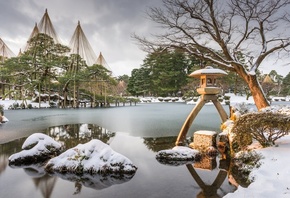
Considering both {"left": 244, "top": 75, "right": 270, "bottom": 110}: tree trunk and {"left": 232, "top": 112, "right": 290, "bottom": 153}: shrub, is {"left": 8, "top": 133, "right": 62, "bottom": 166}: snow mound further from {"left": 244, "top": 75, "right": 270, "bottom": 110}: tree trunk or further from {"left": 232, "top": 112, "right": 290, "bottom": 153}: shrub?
{"left": 244, "top": 75, "right": 270, "bottom": 110}: tree trunk

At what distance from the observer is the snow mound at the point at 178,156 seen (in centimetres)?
603

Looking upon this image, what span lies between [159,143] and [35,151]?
15.4ft

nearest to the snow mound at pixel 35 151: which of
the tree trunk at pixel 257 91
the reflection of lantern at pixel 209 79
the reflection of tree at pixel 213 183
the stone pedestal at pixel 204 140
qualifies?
the reflection of tree at pixel 213 183

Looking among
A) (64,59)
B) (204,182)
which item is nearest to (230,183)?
(204,182)

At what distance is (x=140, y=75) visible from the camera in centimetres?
4769

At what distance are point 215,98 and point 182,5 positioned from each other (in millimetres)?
5165

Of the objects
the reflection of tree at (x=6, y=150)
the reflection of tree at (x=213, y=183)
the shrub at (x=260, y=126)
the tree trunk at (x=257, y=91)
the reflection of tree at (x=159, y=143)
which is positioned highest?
the tree trunk at (x=257, y=91)

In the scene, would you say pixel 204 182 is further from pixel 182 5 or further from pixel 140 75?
pixel 140 75

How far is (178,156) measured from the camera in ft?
20.2

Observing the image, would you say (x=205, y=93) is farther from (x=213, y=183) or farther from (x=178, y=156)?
(x=213, y=183)

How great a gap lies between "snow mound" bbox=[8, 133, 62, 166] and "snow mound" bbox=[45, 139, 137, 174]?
961mm

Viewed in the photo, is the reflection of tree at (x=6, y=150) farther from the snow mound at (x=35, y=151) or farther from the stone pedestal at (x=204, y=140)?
the stone pedestal at (x=204, y=140)

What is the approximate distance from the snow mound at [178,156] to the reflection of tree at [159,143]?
1.05 meters

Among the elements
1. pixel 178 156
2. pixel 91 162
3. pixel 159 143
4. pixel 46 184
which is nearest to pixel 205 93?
pixel 178 156
